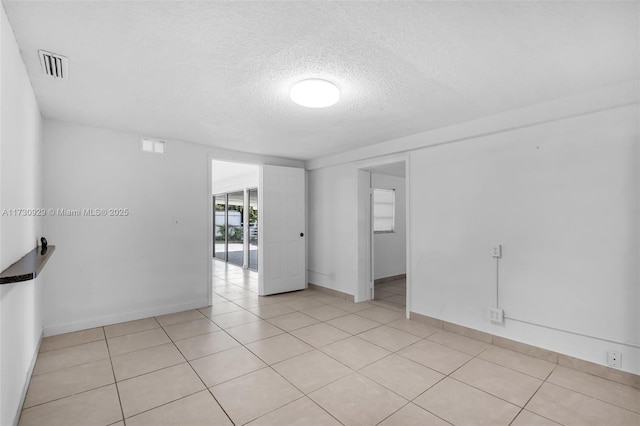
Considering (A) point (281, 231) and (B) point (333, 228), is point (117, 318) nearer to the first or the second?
(A) point (281, 231)

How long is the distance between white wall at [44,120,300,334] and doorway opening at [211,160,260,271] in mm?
2379

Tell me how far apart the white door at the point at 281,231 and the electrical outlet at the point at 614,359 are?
13.1 feet

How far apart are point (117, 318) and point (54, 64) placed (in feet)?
9.35

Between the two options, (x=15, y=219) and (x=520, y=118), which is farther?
(x=520, y=118)

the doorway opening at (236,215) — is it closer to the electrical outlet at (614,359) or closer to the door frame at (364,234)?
the door frame at (364,234)

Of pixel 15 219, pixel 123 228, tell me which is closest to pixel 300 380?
pixel 15 219

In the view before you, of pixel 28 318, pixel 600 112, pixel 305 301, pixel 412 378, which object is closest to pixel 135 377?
pixel 28 318

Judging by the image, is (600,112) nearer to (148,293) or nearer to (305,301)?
(305,301)

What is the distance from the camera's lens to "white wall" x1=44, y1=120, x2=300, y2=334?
3.30 metres

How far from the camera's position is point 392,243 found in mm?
6066

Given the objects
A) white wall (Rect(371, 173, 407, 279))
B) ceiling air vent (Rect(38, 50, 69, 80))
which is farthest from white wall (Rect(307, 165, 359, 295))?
ceiling air vent (Rect(38, 50, 69, 80))

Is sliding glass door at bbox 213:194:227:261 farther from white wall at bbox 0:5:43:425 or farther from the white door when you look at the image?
white wall at bbox 0:5:43:425

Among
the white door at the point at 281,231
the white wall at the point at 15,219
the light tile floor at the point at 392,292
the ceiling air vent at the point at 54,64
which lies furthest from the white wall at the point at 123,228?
the light tile floor at the point at 392,292

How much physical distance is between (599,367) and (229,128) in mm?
4240
